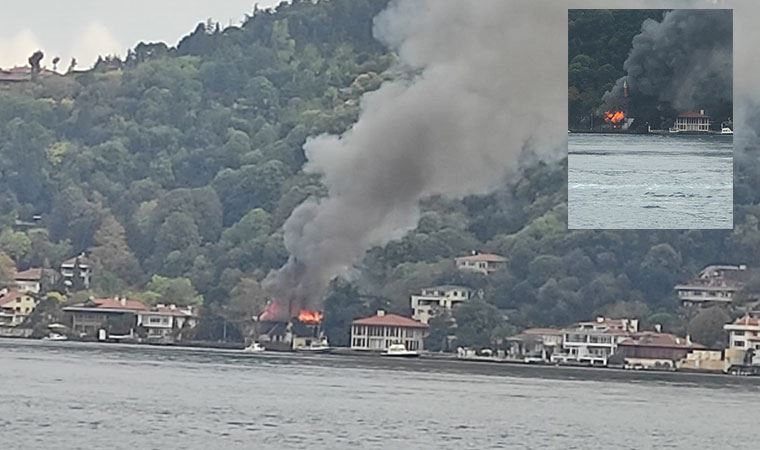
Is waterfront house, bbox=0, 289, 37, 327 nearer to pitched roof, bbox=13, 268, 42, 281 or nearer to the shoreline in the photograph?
pitched roof, bbox=13, 268, 42, 281

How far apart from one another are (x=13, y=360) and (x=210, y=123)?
1598 centimetres

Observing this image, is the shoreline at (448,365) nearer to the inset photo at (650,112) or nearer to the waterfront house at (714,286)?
the waterfront house at (714,286)

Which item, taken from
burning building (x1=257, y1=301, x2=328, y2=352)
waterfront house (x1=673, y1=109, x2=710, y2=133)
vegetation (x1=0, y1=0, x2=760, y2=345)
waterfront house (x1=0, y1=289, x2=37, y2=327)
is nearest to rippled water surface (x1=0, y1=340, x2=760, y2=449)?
burning building (x1=257, y1=301, x2=328, y2=352)

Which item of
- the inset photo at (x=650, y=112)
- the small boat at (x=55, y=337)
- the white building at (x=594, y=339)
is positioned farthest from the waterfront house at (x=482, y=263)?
the small boat at (x=55, y=337)

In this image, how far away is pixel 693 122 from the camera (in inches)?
1115

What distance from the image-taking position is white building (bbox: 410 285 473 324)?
3303 cm

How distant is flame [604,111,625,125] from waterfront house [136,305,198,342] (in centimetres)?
1015

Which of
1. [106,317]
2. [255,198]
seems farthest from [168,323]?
[255,198]

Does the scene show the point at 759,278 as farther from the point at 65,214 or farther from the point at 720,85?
the point at 65,214

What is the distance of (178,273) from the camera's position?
37250 millimetres

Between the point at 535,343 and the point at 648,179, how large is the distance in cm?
561

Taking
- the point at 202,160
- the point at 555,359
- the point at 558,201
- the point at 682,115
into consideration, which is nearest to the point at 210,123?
the point at 202,160

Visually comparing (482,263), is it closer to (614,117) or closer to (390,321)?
(390,321)

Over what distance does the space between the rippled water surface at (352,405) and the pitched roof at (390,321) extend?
221 centimetres
